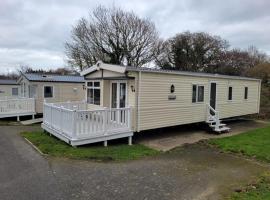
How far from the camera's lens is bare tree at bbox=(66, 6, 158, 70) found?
1018 inches

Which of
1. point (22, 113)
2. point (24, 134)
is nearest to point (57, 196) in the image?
point (24, 134)

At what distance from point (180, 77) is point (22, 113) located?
967cm

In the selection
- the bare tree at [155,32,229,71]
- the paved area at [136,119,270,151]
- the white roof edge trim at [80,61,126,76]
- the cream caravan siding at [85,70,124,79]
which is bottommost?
the paved area at [136,119,270,151]

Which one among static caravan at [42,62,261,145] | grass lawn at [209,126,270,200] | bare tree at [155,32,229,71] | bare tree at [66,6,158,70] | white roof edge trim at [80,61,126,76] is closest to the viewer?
grass lawn at [209,126,270,200]

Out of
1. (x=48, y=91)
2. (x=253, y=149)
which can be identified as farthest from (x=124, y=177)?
(x=48, y=91)

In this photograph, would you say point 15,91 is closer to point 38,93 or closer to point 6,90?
point 6,90

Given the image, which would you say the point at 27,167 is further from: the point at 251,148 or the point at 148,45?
the point at 148,45

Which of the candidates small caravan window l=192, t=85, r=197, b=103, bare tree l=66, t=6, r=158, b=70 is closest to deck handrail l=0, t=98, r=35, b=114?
small caravan window l=192, t=85, r=197, b=103

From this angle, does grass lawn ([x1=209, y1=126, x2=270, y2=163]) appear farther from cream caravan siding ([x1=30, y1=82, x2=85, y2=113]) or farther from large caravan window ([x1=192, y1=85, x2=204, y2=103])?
cream caravan siding ([x1=30, y1=82, x2=85, y2=113])

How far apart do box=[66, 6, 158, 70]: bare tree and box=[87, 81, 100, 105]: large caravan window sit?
14571 mm

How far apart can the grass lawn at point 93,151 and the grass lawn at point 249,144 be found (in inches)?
105

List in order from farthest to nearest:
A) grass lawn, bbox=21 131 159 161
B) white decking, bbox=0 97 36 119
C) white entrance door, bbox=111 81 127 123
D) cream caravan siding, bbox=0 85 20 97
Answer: cream caravan siding, bbox=0 85 20 97
white decking, bbox=0 97 36 119
white entrance door, bbox=111 81 127 123
grass lawn, bbox=21 131 159 161

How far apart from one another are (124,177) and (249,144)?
556 cm

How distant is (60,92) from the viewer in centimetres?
1656
